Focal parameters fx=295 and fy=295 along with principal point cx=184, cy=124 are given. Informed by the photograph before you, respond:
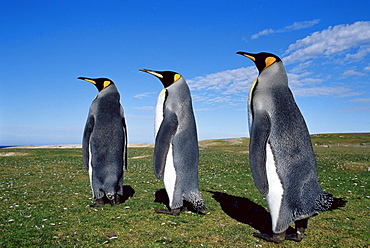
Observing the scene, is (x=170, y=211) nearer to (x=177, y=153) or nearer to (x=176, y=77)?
(x=177, y=153)

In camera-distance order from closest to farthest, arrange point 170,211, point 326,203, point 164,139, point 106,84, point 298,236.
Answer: point 326,203 < point 298,236 < point 164,139 < point 170,211 < point 106,84

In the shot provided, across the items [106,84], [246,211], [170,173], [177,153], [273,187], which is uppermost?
[106,84]

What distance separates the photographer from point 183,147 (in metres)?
6.16

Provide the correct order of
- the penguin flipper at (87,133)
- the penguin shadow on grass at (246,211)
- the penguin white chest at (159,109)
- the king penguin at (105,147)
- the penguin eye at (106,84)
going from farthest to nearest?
the penguin eye at (106,84) → the penguin flipper at (87,133) → the king penguin at (105,147) → the penguin white chest at (159,109) → the penguin shadow on grass at (246,211)

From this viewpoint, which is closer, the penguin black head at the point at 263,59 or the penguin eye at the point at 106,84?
the penguin black head at the point at 263,59

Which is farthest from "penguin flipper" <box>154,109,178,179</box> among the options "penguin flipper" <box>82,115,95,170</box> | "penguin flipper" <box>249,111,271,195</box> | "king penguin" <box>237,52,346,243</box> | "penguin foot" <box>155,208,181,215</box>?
"penguin flipper" <box>82,115,95,170</box>

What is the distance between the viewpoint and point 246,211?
697 cm

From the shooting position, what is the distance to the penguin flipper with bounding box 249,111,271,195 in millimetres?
4566

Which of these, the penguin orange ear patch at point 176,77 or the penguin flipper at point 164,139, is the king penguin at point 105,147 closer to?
the penguin flipper at point 164,139

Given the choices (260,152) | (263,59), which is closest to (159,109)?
(263,59)

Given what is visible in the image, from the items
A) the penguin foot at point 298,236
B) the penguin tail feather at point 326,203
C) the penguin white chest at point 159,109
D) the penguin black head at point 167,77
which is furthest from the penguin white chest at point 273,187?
the penguin black head at point 167,77

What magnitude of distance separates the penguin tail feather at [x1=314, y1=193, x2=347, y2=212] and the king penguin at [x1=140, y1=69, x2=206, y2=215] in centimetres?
240

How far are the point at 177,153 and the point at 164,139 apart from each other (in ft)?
1.30

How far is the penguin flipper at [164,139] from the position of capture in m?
6.10
